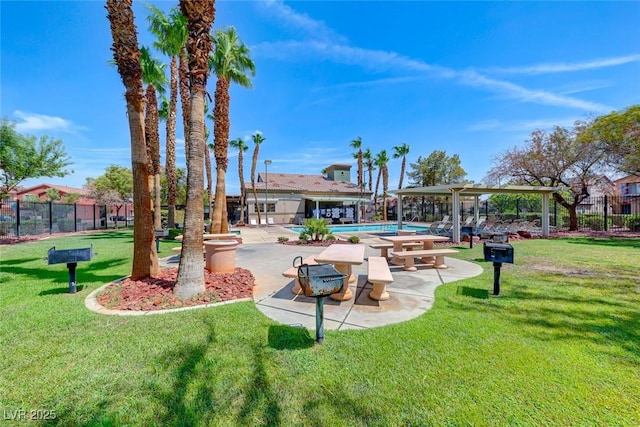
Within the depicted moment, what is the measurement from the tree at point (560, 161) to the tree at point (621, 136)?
0.47 metres

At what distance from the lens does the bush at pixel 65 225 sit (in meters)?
18.8

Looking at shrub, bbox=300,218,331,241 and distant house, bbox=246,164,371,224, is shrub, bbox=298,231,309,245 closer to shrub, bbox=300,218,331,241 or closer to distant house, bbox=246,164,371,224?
shrub, bbox=300,218,331,241

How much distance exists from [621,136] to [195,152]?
20172 millimetres

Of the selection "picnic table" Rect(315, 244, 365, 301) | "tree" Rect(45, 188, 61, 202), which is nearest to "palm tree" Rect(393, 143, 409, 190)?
"picnic table" Rect(315, 244, 365, 301)

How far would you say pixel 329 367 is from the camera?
9.03 feet

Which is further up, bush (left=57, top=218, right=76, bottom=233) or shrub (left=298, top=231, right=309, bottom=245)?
bush (left=57, top=218, right=76, bottom=233)

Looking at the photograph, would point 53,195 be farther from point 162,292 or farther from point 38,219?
point 162,292

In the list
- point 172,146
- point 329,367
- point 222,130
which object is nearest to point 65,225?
point 172,146

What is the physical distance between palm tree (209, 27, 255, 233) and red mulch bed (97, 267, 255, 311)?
541cm

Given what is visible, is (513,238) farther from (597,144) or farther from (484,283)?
(484,283)

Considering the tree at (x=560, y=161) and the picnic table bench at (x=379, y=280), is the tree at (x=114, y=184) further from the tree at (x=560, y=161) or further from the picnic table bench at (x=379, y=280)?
the tree at (x=560, y=161)

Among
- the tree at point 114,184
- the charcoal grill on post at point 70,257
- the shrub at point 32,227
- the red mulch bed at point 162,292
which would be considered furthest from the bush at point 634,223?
the tree at point 114,184

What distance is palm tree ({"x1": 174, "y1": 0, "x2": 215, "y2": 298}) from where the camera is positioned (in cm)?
491

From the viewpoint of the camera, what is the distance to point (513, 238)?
14.0 m
